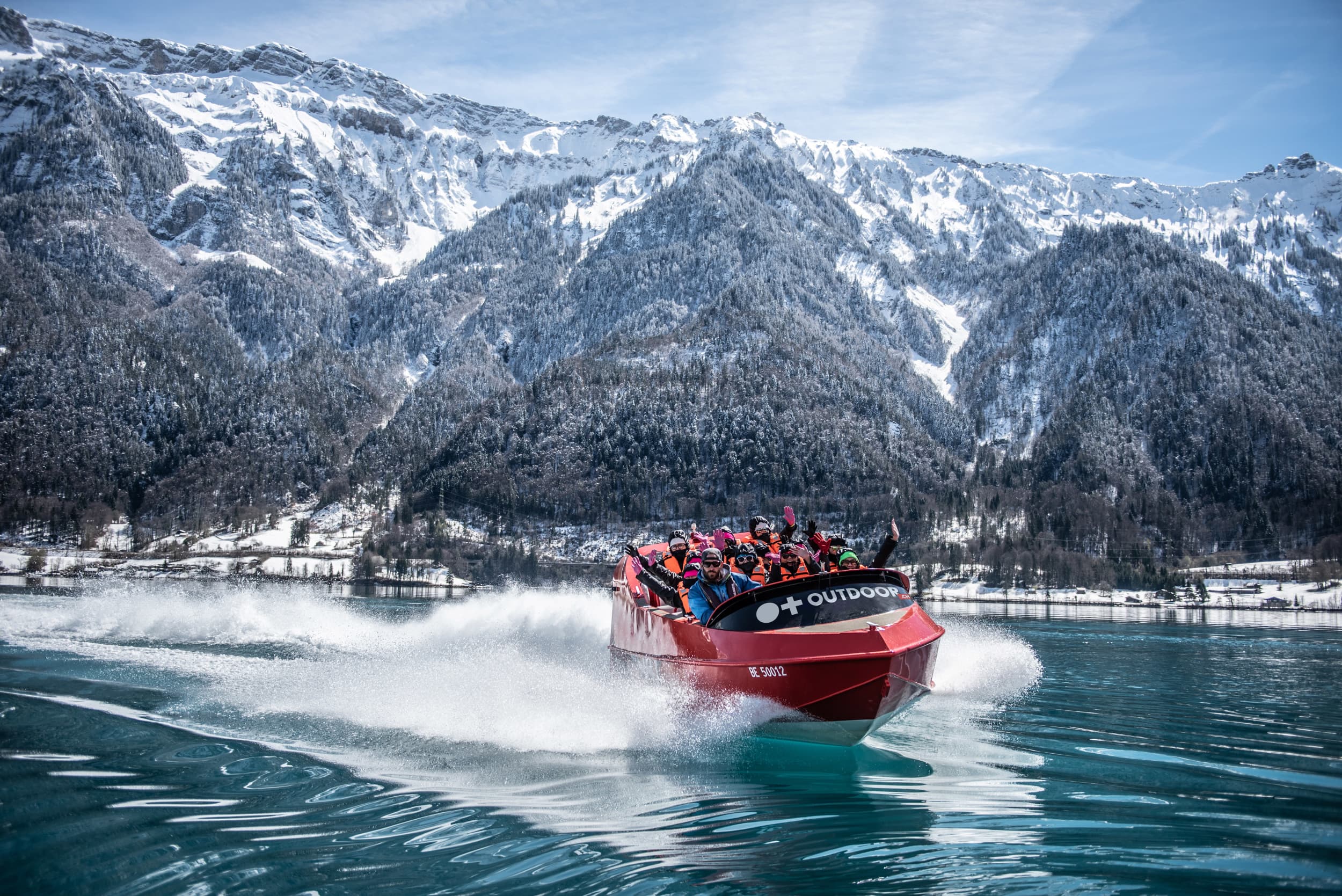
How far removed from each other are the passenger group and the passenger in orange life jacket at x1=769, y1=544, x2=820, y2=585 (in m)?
0.01

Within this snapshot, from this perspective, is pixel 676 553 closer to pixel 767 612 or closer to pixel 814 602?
pixel 767 612

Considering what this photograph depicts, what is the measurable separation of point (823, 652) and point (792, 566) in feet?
10.3

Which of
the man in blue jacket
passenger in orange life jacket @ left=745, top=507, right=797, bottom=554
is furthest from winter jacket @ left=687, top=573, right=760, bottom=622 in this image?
passenger in orange life jacket @ left=745, top=507, right=797, bottom=554

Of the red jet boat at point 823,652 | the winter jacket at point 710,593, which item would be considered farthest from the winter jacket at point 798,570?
the red jet boat at point 823,652

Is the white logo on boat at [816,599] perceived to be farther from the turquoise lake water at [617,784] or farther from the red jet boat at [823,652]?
the turquoise lake water at [617,784]

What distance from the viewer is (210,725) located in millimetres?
18547

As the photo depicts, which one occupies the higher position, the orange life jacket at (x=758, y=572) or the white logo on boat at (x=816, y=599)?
the orange life jacket at (x=758, y=572)

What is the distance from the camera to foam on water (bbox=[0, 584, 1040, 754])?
17953 millimetres

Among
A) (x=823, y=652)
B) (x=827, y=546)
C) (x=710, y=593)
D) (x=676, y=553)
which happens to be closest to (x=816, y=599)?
(x=823, y=652)

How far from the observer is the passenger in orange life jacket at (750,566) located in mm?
19828

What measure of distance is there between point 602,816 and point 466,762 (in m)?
3.86

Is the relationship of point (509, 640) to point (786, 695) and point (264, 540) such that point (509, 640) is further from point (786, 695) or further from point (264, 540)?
point (264, 540)

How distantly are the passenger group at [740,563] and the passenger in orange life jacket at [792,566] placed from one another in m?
0.01

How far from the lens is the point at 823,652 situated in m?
16.4
